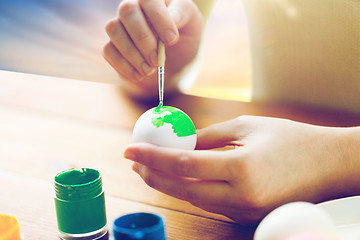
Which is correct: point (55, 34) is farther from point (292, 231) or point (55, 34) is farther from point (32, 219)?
point (292, 231)

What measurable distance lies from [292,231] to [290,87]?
1.09m

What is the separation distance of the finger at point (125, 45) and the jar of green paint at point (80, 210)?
15.0 inches

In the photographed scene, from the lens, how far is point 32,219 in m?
0.67

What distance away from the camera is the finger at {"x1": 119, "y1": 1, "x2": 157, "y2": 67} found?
2.88 feet

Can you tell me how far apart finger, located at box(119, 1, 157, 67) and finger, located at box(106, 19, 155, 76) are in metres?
0.02

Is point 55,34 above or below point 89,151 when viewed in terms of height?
above

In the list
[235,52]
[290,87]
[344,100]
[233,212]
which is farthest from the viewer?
[235,52]

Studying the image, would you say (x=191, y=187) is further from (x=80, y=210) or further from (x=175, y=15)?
(x=175, y=15)

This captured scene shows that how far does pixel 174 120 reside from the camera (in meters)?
0.69

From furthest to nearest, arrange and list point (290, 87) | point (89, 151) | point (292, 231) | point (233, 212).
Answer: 1. point (290, 87)
2. point (89, 151)
3. point (233, 212)
4. point (292, 231)

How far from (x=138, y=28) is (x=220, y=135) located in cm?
34

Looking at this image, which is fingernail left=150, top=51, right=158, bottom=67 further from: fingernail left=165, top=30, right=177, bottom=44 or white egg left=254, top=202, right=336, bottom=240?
white egg left=254, top=202, right=336, bottom=240

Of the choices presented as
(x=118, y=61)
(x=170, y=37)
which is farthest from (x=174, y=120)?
(x=118, y=61)

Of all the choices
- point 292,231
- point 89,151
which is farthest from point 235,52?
point 292,231
